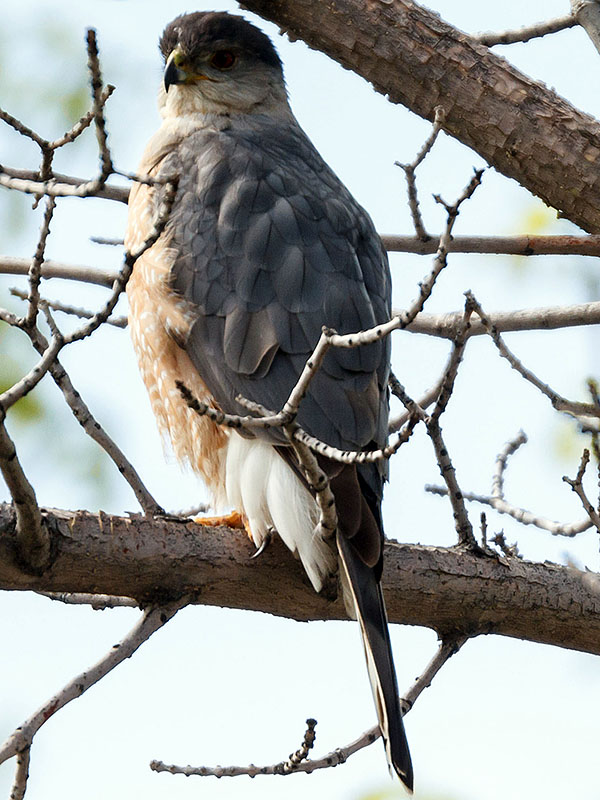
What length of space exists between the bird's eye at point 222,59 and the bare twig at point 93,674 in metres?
2.66

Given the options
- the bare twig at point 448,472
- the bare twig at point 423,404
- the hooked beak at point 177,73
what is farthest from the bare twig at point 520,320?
the hooked beak at point 177,73

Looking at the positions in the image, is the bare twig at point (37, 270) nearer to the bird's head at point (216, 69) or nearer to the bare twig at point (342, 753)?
the bare twig at point (342, 753)

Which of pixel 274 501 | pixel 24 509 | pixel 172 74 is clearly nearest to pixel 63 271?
pixel 172 74

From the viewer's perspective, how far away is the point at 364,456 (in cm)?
233

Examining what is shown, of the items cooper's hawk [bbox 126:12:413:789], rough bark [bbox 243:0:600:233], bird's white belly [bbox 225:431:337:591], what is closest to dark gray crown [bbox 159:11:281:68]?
cooper's hawk [bbox 126:12:413:789]

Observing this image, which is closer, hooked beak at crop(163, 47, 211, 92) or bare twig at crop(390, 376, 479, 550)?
bare twig at crop(390, 376, 479, 550)

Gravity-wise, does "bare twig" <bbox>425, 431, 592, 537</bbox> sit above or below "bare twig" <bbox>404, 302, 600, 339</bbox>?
below

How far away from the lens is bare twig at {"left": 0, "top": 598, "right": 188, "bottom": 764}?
102 inches

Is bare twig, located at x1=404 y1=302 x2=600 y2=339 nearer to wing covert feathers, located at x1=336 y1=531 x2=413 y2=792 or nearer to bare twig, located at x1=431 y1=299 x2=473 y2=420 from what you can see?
bare twig, located at x1=431 y1=299 x2=473 y2=420

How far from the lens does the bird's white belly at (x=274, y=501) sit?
3.11 m

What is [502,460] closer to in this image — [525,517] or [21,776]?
[525,517]

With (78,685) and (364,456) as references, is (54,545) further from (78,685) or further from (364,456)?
(364,456)

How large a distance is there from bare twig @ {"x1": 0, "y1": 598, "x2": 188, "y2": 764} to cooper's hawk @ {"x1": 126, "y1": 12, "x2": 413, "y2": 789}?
412 millimetres

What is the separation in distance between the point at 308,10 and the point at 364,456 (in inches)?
73.2
